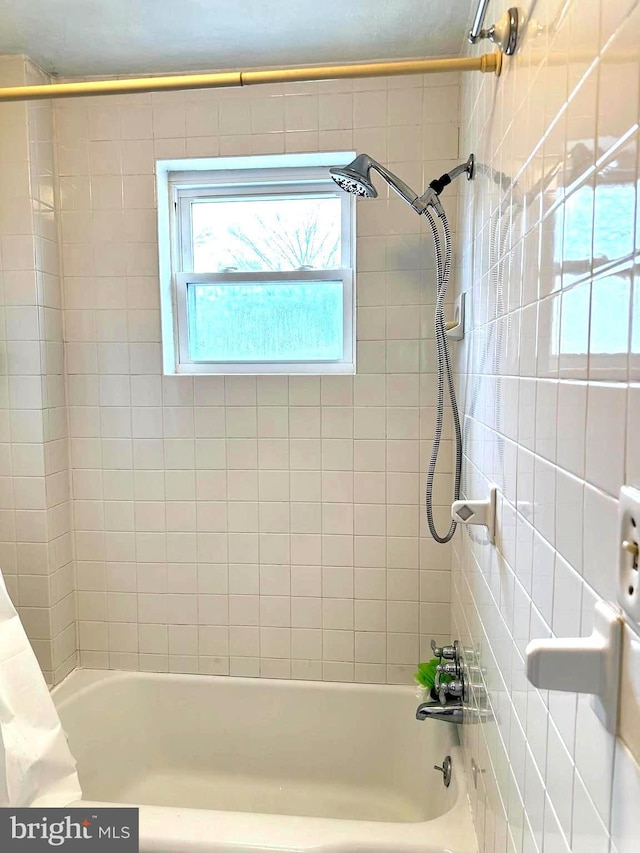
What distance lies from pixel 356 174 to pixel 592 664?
49.7 inches

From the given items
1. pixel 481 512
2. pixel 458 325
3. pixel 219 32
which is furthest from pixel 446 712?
pixel 219 32

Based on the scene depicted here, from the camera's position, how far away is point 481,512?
3.73ft

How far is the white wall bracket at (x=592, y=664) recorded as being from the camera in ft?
1.64

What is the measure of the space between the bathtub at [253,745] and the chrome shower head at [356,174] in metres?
1.58

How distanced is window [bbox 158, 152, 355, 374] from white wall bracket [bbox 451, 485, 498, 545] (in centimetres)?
91

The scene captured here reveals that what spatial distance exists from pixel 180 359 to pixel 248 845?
57.4 inches

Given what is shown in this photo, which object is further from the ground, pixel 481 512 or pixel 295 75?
pixel 295 75

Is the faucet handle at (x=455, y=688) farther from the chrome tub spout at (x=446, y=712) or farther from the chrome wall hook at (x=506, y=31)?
the chrome wall hook at (x=506, y=31)

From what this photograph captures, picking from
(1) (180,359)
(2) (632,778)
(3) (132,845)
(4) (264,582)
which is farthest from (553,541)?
(1) (180,359)

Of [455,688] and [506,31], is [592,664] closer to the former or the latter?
[506,31]

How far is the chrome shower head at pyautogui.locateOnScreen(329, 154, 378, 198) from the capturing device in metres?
1.44

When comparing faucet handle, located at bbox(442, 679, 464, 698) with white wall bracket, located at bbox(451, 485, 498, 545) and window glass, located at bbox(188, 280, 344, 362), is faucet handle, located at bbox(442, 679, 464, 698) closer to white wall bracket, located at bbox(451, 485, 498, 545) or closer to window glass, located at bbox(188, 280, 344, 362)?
white wall bracket, located at bbox(451, 485, 498, 545)

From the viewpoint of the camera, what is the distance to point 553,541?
0.70 meters

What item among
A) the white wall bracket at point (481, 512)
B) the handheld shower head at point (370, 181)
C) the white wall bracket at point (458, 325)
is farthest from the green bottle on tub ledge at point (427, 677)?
the handheld shower head at point (370, 181)
